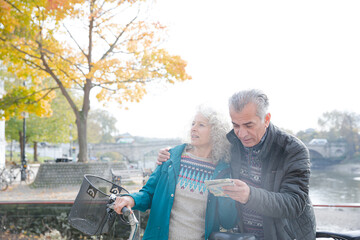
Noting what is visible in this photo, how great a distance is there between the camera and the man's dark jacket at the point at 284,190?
1.41m

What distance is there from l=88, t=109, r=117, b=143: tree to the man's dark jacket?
39.7m

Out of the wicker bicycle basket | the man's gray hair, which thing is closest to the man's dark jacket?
the man's gray hair

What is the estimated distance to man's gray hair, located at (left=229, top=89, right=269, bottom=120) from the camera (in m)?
1.55

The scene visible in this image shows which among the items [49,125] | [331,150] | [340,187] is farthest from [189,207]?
[331,150]

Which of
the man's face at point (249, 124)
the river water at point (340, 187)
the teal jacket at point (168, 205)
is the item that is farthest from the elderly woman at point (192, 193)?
the river water at point (340, 187)

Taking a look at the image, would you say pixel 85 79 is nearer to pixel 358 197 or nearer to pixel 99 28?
pixel 99 28

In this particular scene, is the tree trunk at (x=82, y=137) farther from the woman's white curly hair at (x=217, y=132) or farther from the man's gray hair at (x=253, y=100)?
the man's gray hair at (x=253, y=100)

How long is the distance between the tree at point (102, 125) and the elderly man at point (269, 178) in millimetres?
39586

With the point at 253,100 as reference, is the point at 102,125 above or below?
above

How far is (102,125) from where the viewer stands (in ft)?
168

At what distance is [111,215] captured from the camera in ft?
5.63

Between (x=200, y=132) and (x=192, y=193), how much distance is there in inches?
13.8

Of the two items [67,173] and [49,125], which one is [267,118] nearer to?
[67,173]

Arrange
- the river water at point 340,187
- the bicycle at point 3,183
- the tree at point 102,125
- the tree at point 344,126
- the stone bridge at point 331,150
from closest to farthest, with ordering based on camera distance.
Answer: the bicycle at point 3,183 → the river water at point 340,187 → the tree at point 344,126 → the stone bridge at point 331,150 → the tree at point 102,125
